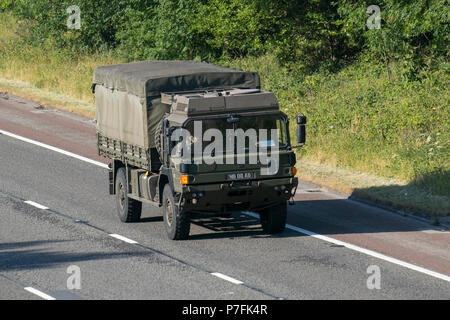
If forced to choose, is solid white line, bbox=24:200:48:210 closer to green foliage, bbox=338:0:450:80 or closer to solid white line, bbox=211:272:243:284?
solid white line, bbox=211:272:243:284

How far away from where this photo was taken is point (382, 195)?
65.6ft

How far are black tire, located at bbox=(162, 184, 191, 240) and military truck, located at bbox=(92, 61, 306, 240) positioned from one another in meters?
0.02

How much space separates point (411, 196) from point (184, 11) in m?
14.8

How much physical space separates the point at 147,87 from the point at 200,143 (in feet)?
5.33

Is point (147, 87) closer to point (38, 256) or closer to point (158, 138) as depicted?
point (158, 138)

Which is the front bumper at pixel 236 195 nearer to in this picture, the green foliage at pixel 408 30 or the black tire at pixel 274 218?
the black tire at pixel 274 218

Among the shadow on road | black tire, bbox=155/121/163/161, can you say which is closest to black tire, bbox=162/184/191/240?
black tire, bbox=155/121/163/161

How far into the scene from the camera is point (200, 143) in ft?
53.1

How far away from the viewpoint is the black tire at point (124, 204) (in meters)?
18.6

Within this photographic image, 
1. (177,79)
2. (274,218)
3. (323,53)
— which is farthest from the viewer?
(323,53)

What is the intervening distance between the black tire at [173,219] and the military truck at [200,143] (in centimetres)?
2

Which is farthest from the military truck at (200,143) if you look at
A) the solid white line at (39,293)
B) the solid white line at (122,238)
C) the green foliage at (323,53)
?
the green foliage at (323,53)

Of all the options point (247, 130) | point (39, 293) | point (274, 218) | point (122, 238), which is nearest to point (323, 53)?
point (274, 218)
